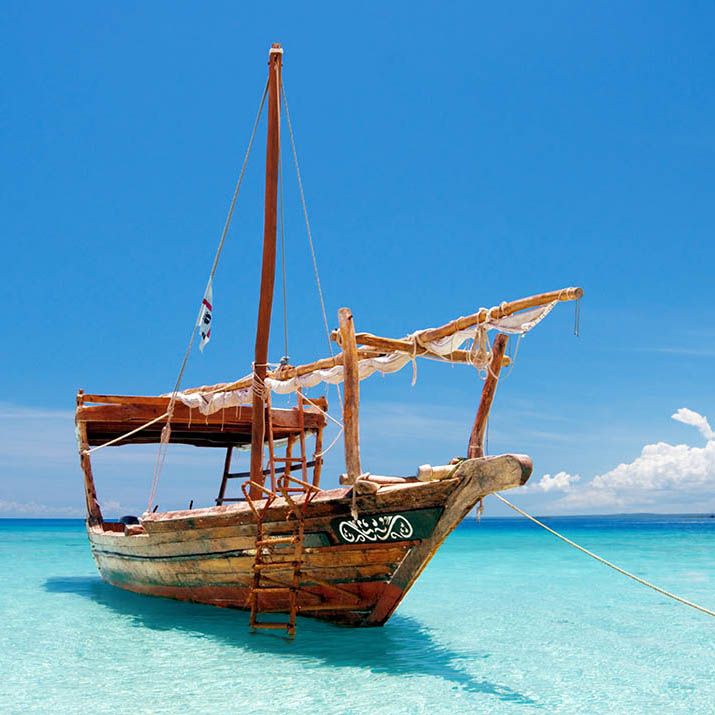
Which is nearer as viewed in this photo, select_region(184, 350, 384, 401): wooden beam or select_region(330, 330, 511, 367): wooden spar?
select_region(330, 330, 511, 367): wooden spar

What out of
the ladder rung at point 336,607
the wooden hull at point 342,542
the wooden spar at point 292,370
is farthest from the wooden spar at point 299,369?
the ladder rung at point 336,607

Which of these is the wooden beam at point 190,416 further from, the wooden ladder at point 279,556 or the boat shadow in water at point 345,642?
the wooden ladder at point 279,556

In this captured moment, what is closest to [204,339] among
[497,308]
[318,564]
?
[318,564]

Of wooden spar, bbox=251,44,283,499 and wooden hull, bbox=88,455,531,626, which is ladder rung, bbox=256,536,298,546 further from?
wooden spar, bbox=251,44,283,499

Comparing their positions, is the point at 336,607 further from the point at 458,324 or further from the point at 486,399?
the point at 458,324

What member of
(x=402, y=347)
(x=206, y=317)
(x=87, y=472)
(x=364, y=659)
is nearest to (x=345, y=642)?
(x=364, y=659)

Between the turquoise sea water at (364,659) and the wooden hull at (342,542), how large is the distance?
41 centimetres

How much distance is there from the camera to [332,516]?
719 cm

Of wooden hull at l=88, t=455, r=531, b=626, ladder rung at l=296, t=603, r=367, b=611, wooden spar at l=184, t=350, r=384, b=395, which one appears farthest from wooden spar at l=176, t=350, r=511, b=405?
ladder rung at l=296, t=603, r=367, b=611

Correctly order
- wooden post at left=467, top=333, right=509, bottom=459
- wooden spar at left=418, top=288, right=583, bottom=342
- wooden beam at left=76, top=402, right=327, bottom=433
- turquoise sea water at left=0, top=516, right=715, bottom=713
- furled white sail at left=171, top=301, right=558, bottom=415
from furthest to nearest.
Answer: wooden beam at left=76, top=402, right=327, bottom=433 < wooden post at left=467, top=333, right=509, bottom=459 < furled white sail at left=171, top=301, right=558, bottom=415 < wooden spar at left=418, top=288, right=583, bottom=342 < turquoise sea water at left=0, top=516, right=715, bottom=713

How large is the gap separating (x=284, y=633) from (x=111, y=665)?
1.80 metres

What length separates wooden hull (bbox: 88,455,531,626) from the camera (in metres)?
6.54

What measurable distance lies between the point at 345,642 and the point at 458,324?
3.55 meters

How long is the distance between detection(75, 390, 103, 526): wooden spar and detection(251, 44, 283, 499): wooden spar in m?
3.63
